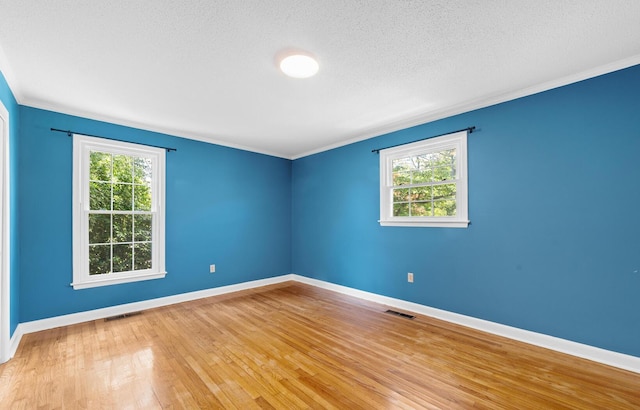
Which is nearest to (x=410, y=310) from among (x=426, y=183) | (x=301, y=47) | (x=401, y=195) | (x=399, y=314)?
(x=399, y=314)

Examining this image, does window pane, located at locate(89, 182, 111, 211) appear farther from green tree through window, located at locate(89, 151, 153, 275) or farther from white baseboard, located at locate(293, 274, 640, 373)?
white baseboard, located at locate(293, 274, 640, 373)

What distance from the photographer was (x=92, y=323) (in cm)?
333

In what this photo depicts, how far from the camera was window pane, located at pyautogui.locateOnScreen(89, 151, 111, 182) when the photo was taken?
11.6 feet

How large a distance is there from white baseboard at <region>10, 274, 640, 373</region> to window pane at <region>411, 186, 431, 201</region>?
4.55ft

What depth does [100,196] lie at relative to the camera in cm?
360

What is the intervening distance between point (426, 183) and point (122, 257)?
4.13 m

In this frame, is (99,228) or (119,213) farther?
(119,213)

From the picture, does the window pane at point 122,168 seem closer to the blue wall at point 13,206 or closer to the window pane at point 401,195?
the blue wall at point 13,206

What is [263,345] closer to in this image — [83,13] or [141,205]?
[141,205]

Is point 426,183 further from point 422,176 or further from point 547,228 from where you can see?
point 547,228

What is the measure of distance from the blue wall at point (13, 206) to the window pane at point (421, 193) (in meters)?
4.33

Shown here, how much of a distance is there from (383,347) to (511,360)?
3.52 feet

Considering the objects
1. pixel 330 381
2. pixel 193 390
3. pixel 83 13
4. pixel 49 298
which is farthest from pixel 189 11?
pixel 49 298

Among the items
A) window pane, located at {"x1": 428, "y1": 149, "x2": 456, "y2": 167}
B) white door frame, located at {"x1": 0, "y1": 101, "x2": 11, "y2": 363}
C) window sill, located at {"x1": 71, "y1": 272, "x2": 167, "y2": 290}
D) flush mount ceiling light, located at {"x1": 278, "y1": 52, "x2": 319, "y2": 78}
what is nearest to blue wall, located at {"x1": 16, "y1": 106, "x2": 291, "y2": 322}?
window sill, located at {"x1": 71, "y1": 272, "x2": 167, "y2": 290}
